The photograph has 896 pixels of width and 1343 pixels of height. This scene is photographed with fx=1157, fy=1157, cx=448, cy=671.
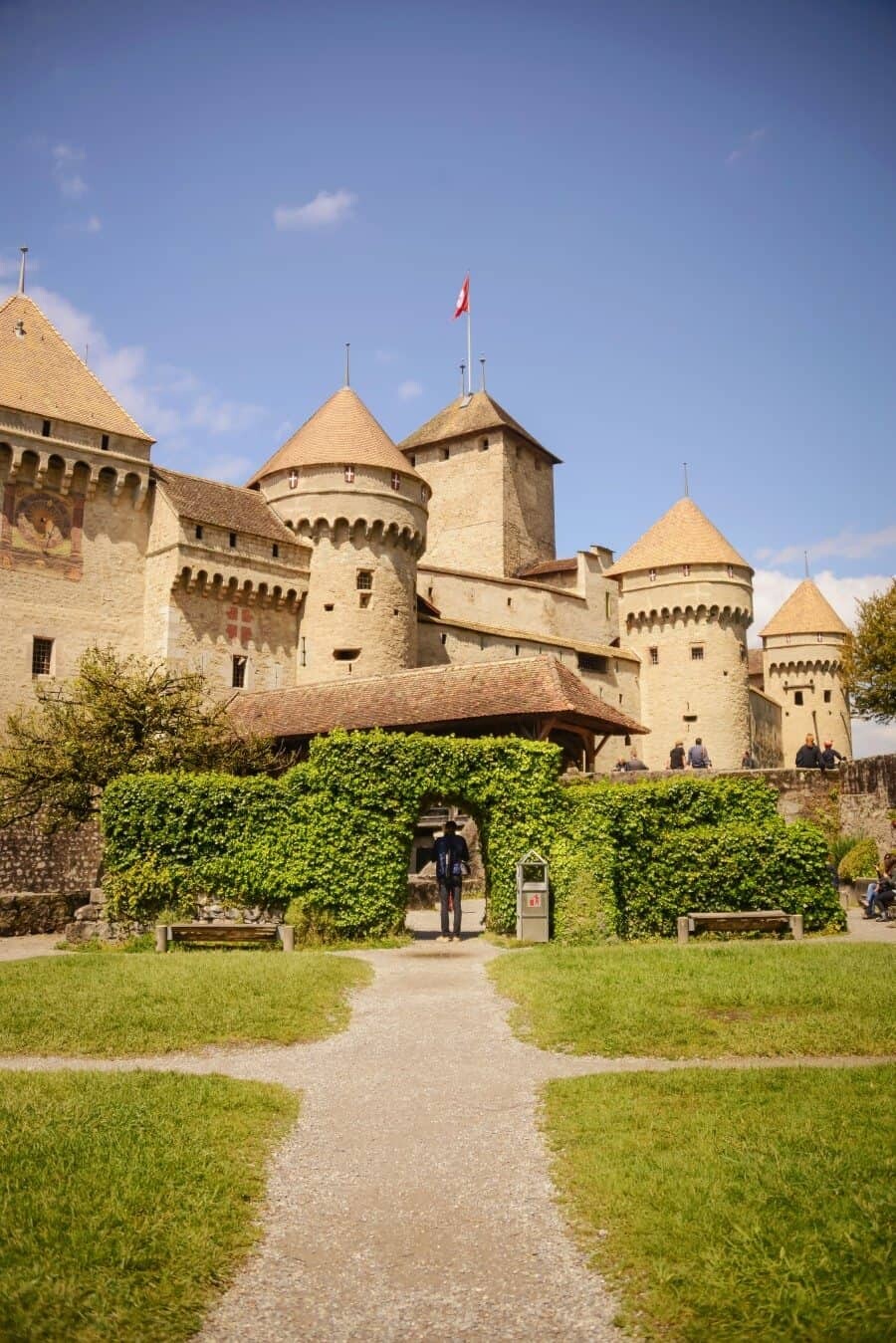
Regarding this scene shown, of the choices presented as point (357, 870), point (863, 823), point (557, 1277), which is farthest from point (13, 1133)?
point (863, 823)

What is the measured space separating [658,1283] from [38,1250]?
8.63 feet

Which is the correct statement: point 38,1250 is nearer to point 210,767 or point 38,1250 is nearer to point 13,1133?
point 13,1133

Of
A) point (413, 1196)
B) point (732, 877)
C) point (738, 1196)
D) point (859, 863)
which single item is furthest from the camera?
point (859, 863)

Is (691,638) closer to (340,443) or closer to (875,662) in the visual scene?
(875,662)

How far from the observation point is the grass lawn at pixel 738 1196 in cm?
442

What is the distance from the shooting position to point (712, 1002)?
1063 cm

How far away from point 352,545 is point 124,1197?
32.7m

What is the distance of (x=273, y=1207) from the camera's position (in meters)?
5.87

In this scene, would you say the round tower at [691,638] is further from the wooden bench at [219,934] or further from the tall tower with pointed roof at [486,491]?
the wooden bench at [219,934]

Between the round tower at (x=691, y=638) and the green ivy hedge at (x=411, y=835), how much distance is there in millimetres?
28802

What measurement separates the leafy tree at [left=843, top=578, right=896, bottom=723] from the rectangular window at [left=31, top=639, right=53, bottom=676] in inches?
1080

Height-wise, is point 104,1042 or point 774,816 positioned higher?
point 774,816

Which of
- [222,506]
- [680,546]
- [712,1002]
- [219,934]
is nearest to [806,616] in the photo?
[680,546]

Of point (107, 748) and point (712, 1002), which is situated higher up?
point (107, 748)
